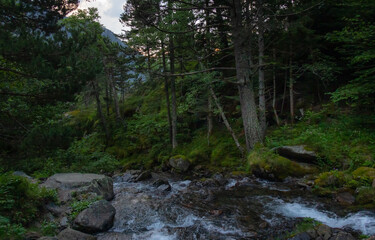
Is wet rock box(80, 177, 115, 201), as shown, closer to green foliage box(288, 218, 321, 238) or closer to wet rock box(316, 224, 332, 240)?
green foliage box(288, 218, 321, 238)

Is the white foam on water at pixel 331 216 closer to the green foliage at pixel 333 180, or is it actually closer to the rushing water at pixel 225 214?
the rushing water at pixel 225 214

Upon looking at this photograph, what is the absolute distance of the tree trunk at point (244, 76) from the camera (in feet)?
26.0

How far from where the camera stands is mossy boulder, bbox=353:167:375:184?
Answer: 593 cm

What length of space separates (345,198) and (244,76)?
5.23m

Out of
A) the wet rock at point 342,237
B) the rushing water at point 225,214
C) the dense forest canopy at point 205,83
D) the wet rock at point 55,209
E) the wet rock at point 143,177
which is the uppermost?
the dense forest canopy at point 205,83

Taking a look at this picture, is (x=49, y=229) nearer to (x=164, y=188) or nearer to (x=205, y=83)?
(x=164, y=188)

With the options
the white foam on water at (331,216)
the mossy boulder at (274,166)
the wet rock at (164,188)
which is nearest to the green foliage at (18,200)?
the wet rock at (164,188)

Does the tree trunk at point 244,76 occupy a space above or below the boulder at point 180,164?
above

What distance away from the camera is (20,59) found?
5.79 m

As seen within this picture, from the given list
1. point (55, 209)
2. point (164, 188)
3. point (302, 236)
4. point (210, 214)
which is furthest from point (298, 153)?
point (55, 209)

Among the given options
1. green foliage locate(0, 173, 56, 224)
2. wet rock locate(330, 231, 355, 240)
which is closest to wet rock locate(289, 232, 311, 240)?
wet rock locate(330, 231, 355, 240)

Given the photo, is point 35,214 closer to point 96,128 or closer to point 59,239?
point 59,239

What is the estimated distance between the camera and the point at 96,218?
539 cm

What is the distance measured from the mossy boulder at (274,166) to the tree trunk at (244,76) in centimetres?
53
